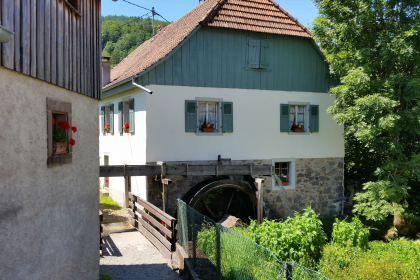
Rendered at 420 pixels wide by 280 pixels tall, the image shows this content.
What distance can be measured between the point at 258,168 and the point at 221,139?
135 cm

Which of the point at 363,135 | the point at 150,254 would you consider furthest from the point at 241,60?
the point at 150,254

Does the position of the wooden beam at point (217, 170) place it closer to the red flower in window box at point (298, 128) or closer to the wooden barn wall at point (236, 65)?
the red flower in window box at point (298, 128)

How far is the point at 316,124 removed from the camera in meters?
13.4

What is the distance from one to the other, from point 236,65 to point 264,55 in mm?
1017

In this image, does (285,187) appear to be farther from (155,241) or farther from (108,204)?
(108,204)

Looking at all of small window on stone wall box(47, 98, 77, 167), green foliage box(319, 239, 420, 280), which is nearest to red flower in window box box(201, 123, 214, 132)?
green foliage box(319, 239, 420, 280)

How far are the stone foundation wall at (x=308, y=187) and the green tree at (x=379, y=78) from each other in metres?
1.45

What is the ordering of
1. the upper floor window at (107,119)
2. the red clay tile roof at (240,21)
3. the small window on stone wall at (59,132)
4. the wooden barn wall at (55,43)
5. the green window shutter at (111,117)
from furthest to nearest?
the upper floor window at (107,119), the green window shutter at (111,117), the red clay tile roof at (240,21), the small window on stone wall at (59,132), the wooden barn wall at (55,43)

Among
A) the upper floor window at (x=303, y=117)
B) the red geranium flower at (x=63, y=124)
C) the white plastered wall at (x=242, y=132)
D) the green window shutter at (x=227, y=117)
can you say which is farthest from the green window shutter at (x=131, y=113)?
the red geranium flower at (x=63, y=124)

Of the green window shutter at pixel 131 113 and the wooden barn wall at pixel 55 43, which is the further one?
the green window shutter at pixel 131 113

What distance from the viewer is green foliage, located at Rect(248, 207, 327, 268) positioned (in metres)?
6.80

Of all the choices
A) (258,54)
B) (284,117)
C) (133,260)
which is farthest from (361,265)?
(258,54)

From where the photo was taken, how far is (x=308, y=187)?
43.7 ft

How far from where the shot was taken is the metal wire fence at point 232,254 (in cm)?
416
